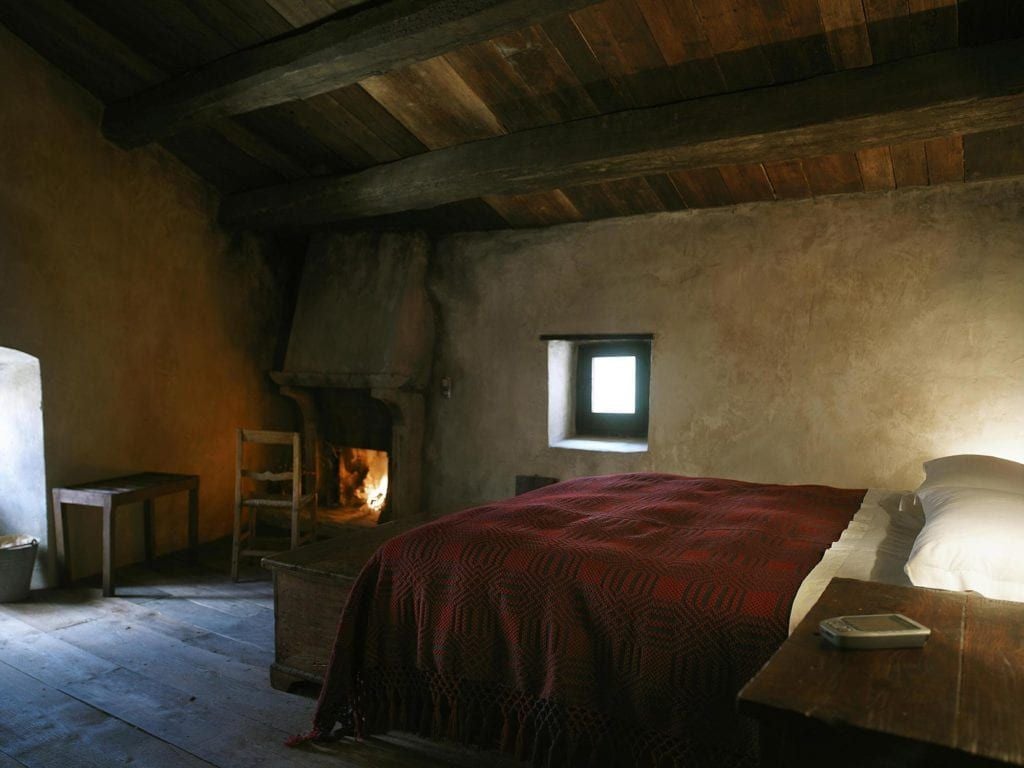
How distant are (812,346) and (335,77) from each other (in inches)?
115

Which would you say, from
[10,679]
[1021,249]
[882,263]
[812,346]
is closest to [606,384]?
[812,346]

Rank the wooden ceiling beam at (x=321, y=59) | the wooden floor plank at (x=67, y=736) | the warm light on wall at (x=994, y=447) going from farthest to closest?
the warm light on wall at (x=994, y=447) → the wooden ceiling beam at (x=321, y=59) → the wooden floor plank at (x=67, y=736)

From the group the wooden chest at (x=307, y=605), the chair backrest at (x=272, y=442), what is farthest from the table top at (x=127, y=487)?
the wooden chest at (x=307, y=605)

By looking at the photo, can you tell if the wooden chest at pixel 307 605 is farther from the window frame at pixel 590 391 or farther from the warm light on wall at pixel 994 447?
the warm light on wall at pixel 994 447

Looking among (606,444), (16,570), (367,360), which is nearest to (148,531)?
(16,570)

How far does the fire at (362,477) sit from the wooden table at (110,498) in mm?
1434

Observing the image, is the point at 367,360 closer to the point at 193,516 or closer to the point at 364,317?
the point at 364,317

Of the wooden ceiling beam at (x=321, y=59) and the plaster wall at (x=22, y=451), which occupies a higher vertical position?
the wooden ceiling beam at (x=321, y=59)

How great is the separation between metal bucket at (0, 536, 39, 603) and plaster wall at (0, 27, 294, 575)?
1.00 ft

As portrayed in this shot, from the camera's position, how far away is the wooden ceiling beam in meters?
2.68

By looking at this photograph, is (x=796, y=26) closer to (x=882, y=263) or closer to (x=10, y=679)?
(x=882, y=263)

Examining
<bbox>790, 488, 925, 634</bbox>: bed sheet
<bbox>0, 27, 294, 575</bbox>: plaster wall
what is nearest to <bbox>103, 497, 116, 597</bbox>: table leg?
<bbox>0, 27, 294, 575</bbox>: plaster wall

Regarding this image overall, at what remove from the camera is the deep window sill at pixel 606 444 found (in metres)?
4.62

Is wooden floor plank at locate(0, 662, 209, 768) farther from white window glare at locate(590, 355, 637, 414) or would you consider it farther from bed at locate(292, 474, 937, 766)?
white window glare at locate(590, 355, 637, 414)
